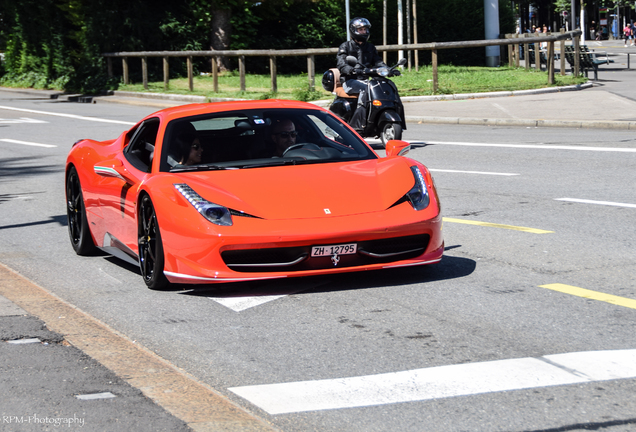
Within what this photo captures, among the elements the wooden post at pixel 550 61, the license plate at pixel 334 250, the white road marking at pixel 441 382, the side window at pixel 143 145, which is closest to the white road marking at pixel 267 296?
the license plate at pixel 334 250

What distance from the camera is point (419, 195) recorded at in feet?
21.0

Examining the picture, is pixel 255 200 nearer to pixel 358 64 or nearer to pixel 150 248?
pixel 150 248

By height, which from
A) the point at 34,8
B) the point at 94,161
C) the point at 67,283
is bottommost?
the point at 67,283

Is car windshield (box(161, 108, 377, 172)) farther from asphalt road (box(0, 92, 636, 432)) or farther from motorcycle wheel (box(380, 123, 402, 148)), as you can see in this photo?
motorcycle wheel (box(380, 123, 402, 148))

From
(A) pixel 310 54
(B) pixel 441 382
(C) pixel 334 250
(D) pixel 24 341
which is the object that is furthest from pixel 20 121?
(B) pixel 441 382

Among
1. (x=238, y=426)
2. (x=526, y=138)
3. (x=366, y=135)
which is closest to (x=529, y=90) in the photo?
(x=526, y=138)

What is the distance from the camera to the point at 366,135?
1507 cm

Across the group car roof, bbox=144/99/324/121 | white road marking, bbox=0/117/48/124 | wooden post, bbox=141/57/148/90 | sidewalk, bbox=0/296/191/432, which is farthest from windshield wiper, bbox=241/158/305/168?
wooden post, bbox=141/57/148/90

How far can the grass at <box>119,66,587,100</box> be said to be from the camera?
25.3 metres

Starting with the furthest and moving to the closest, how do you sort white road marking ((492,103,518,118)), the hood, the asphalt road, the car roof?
white road marking ((492,103,518,118))
the car roof
the hood
the asphalt road

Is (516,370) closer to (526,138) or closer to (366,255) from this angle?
(366,255)

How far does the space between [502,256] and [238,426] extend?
12.5ft

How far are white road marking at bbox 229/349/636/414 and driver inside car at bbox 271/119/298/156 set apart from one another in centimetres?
298

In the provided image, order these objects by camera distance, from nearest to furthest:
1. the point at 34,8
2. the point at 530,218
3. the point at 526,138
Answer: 1. the point at 530,218
2. the point at 526,138
3. the point at 34,8
